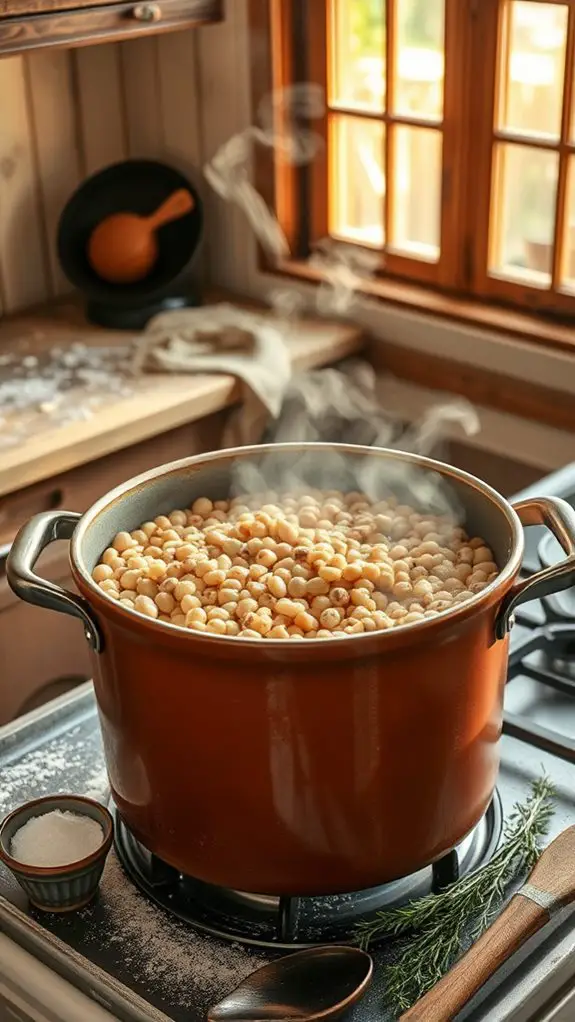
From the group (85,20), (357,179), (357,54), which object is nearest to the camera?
(85,20)

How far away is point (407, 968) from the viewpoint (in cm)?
101

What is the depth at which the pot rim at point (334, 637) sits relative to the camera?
914 mm

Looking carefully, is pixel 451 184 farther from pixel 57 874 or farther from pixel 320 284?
pixel 57 874

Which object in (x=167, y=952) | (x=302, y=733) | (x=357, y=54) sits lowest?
(x=167, y=952)

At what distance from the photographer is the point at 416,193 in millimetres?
2516

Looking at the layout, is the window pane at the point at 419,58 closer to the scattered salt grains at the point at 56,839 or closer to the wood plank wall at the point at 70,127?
the wood plank wall at the point at 70,127

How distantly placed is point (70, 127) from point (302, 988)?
217 centimetres

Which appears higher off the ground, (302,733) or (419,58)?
(419,58)

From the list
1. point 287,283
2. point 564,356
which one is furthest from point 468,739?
point 287,283

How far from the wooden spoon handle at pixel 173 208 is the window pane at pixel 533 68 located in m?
0.67

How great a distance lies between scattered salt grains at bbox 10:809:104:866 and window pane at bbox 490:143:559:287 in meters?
1.55

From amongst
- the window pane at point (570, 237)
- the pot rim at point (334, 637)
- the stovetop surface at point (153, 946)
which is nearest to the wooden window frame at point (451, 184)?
the window pane at point (570, 237)

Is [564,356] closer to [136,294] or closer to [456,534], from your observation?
→ [136,294]

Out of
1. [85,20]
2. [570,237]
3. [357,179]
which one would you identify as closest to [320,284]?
[357,179]
